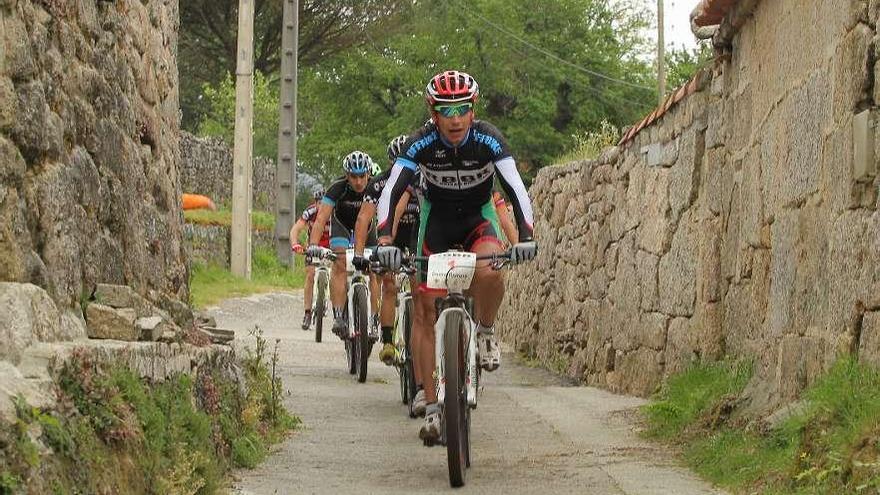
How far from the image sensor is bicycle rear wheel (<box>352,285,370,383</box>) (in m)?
12.8

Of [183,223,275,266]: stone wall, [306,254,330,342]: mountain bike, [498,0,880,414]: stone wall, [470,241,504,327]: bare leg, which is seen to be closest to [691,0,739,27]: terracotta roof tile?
[498,0,880,414]: stone wall

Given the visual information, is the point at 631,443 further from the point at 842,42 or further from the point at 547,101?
the point at 547,101

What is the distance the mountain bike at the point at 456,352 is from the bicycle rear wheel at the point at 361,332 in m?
4.66

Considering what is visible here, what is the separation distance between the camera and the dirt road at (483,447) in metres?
7.44

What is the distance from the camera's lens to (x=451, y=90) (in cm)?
809

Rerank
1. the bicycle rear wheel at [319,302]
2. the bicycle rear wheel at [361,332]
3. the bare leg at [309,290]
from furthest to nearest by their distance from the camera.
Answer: the bare leg at [309,290]
the bicycle rear wheel at [319,302]
the bicycle rear wheel at [361,332]

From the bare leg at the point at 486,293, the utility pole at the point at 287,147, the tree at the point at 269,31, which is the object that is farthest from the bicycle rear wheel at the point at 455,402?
the tree at the point at 269,31

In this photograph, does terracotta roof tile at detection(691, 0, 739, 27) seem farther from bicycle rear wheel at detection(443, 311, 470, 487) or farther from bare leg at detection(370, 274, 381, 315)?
bare leg at detection(370, 274, 381, 315)

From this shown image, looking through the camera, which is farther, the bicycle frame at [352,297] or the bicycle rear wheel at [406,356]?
the bicycle frame at [352,297]

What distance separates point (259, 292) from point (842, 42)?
687 inches

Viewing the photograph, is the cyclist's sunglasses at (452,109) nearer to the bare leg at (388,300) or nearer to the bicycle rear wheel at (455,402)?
the bicycle rear wheel at (455,402)

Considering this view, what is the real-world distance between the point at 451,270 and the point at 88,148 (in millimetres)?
1846

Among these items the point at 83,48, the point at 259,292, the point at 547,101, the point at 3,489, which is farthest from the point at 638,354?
the point at 547,101

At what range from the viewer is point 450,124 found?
813 centimetres
